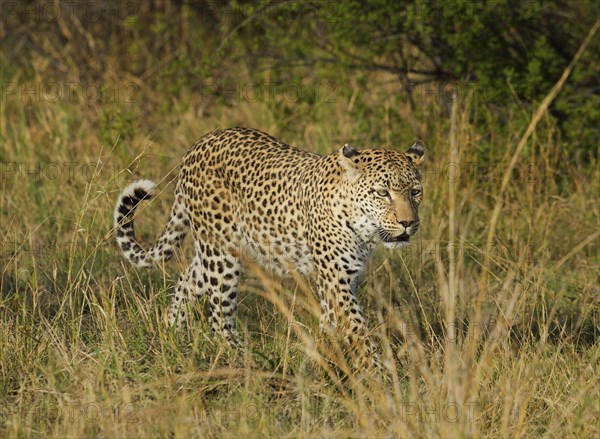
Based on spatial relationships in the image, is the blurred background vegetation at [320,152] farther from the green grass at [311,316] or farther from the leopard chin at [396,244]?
the leopard chin at [396,244]

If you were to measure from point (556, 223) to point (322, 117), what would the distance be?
266 centimetres

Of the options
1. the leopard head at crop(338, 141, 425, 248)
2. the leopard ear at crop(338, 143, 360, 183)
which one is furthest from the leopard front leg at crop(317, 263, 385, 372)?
the leopard ear at crop(338, 143, 360, 183)

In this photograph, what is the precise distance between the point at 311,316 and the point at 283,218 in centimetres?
57

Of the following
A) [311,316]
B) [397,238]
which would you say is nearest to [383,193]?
[397,238]

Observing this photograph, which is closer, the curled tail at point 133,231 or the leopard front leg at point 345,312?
the leopard front leg at point 345,312

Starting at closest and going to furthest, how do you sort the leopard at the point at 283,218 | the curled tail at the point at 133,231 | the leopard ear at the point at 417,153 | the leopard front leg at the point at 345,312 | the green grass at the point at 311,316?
the green grass at the point at 311,316 < the leopard front leg at the point at 345,312 < the leopard at the point at 283,218 < the leopard ear at the point at 417,153 < the curled tail at the point at 133,231

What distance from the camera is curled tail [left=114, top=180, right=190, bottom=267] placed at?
590cm

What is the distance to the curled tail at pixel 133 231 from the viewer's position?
5902 millimetres

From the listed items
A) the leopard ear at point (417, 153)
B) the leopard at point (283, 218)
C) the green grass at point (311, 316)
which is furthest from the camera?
the leopard ear at point (417, 153)

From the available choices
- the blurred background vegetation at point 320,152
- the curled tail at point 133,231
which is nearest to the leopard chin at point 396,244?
the blurred background vegetation at point 320,152

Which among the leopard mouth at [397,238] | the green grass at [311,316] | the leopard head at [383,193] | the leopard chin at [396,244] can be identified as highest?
the leopard head at [383,193]

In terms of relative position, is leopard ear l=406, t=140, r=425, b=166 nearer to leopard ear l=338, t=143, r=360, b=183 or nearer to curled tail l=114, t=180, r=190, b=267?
leopard ear l=338, t=143, r=360, b=183

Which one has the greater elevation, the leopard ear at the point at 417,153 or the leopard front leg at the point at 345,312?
the leopard ear at the point at 417,153

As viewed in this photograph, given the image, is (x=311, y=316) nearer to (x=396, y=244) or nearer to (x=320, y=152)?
(x=396, y=244)
